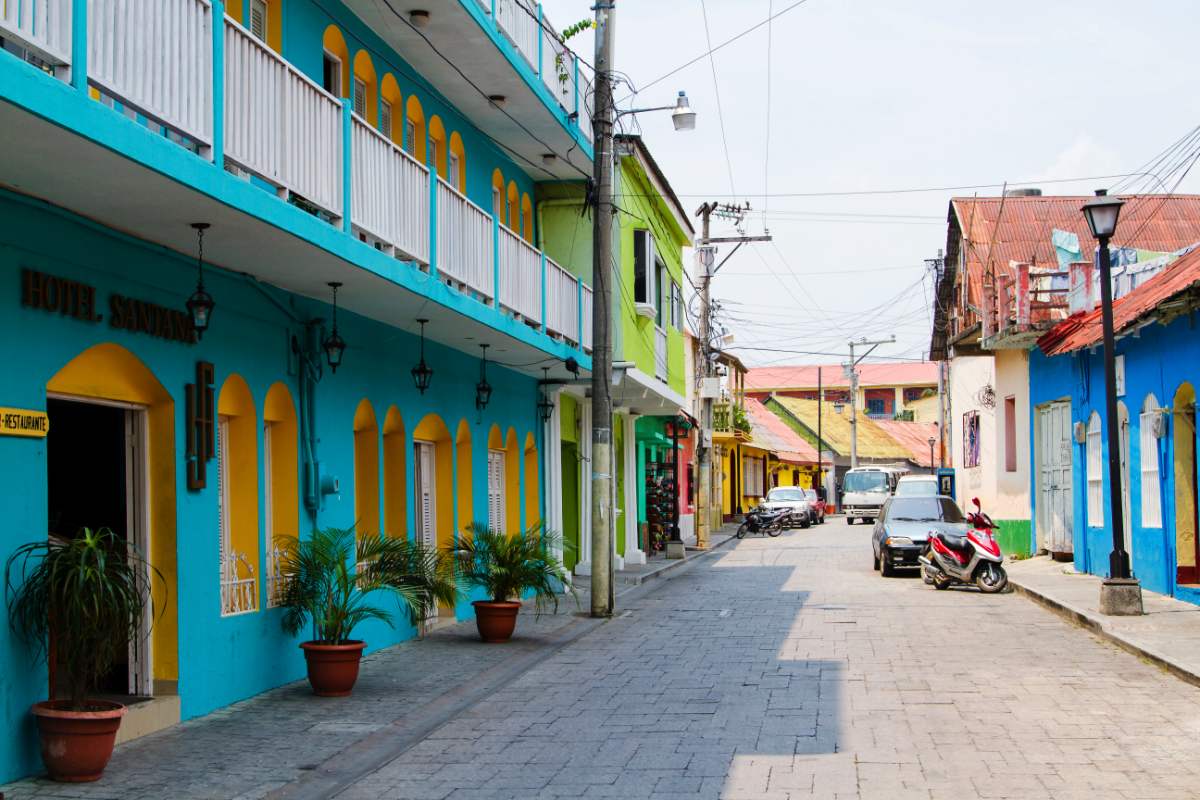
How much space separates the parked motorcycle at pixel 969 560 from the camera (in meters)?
21.2

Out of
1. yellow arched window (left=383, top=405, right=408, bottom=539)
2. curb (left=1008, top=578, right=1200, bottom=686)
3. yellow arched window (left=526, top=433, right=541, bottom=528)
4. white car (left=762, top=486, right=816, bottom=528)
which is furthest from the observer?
white car (left=762, top=486, right=816, bottom=528)

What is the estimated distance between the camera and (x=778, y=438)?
7325cm

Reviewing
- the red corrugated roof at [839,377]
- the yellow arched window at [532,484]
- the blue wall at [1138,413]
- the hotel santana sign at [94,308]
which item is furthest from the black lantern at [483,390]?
the red corrugated roof at [839,377]

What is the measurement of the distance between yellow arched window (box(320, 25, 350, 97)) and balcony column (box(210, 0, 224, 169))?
4843mm

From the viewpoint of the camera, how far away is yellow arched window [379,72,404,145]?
47.7ft

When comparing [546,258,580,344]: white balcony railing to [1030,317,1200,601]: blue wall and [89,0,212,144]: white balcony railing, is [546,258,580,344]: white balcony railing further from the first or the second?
[89,0,212,144]: white balcony railing

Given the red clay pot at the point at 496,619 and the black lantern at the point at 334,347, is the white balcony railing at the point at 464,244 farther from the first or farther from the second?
the red clay pot at the point at 496,619

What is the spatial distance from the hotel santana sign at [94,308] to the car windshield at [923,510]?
17494mm

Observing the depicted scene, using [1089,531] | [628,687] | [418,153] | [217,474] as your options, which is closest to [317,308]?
[217,474]

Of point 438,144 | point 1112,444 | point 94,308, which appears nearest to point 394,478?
point 438,144

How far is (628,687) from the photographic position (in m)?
11.6

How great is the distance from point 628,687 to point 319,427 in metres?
3.82

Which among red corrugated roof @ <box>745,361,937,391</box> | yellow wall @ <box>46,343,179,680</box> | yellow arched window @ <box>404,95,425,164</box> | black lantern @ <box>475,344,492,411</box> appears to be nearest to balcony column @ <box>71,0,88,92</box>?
yellow wall @ <box>46,343,179,680</box>

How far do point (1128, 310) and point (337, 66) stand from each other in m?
11.3
